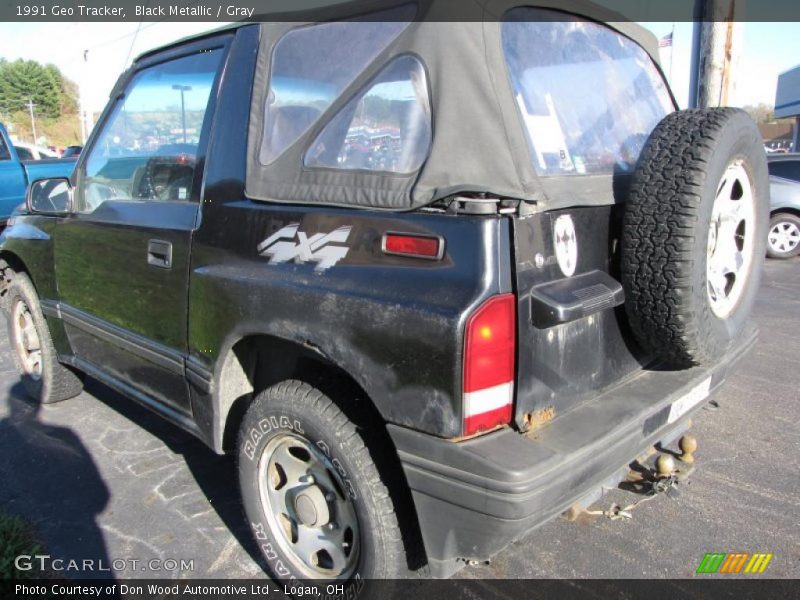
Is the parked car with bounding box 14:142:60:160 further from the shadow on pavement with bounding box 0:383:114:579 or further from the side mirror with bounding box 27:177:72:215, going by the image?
the shadow on pavement with bounding box 0:383:114:579

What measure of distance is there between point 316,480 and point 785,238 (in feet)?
30.1

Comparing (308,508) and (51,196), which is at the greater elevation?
(51,196)

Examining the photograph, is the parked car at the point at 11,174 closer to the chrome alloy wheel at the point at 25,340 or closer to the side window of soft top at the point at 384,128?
the chrome alloy wheel at the point at 25,340

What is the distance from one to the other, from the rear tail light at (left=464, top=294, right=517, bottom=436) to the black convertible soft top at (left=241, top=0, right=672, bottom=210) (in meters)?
0.35

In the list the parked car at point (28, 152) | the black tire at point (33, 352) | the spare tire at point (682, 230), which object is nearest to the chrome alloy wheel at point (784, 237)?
the spare tire at point (682, 230)

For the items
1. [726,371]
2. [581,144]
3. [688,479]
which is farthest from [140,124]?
[688,479]

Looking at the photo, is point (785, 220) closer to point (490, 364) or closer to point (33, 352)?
point (490, 364)

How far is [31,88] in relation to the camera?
52.8 m

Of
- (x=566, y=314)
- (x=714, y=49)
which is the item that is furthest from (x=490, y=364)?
(x=714, y=49)

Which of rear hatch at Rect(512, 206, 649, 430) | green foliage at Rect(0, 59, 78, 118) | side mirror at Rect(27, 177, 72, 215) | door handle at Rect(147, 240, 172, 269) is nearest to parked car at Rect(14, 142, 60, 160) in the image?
side mirror at Rect(27, 177, 72, 215)

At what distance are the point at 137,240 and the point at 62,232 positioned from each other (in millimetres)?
907

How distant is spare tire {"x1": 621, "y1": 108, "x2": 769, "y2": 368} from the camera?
1892 millimetres

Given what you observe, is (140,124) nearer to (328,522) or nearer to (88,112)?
(328,522)

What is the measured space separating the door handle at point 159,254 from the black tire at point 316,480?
0.78m
